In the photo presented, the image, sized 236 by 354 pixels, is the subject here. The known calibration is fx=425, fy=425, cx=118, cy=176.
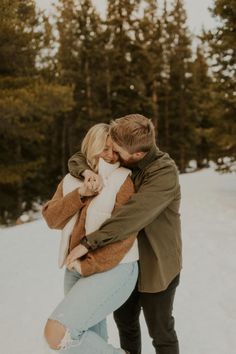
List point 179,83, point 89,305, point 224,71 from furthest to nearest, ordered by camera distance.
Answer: point 179,83
point 224,71
point 89,305

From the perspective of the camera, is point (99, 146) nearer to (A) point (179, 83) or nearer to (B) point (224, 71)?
(B) point (224, 71)

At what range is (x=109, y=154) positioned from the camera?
289 centimetres

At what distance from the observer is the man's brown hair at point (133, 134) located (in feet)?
8.86

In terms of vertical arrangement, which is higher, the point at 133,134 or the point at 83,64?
the point at 83,64

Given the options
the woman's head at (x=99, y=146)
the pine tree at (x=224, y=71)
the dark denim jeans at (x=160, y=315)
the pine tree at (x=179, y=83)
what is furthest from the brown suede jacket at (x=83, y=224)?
the pine tree at (x=179, y=83)

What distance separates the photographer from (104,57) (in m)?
26.3

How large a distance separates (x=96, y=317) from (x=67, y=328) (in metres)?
0.20

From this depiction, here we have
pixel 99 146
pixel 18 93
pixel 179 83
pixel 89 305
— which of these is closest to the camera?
pixel 89 305

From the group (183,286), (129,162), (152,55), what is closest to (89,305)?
(129,162)

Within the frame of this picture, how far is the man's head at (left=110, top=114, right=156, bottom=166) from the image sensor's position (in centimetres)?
270

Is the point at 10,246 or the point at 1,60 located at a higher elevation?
the point at 1,60

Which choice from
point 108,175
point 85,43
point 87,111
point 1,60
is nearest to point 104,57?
point 85,43

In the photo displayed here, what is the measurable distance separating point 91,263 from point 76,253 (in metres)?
0.12

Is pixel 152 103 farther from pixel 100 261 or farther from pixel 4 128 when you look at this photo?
pixel 100 261
